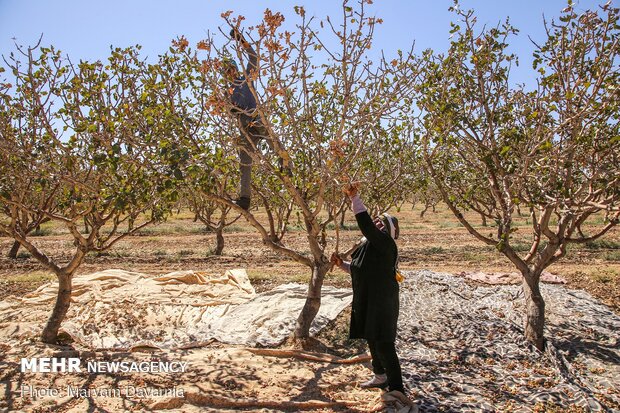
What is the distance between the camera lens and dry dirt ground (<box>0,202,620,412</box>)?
196 inches

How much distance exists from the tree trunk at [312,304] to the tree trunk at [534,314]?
3002 mm

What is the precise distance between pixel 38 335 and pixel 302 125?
17.0 ft

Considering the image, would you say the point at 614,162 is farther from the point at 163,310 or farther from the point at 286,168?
the point at 163,310

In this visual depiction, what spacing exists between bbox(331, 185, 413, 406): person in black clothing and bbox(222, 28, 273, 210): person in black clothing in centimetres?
179

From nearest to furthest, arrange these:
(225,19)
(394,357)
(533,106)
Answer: (394,357)
(225,19)
(533,106)

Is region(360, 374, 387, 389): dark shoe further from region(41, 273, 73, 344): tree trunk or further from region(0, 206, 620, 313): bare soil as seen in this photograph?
region(0, 206, 620, 313): bare soil

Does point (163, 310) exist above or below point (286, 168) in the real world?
below

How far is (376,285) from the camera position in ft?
15.3

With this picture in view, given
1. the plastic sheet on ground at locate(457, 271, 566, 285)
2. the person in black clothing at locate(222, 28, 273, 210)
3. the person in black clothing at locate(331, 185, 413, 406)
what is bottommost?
the plastic sheet on ground at locate(457, 271, 566, 285)

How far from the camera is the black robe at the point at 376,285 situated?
4.57 meters

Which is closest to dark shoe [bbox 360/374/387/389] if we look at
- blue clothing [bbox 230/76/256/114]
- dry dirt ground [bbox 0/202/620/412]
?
dry dirt ground [bbox 0/202/620/412]

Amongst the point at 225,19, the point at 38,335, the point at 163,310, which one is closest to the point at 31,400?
the point at 38,335

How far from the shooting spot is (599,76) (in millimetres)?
5844

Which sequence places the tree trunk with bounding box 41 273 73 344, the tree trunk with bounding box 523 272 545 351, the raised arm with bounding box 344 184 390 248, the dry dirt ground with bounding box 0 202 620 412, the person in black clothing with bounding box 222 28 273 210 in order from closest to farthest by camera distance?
1. the raised arm with bounding box 344 184 390 248
2. the dry dirt ground with bounding box 0 202 620 412
3. the person in black clothing with bounding box 222 28 273 210
4. the tree trunk with bounding box 523 272 545 351
5. the tree trunk with bounding box 41 273 73 344
